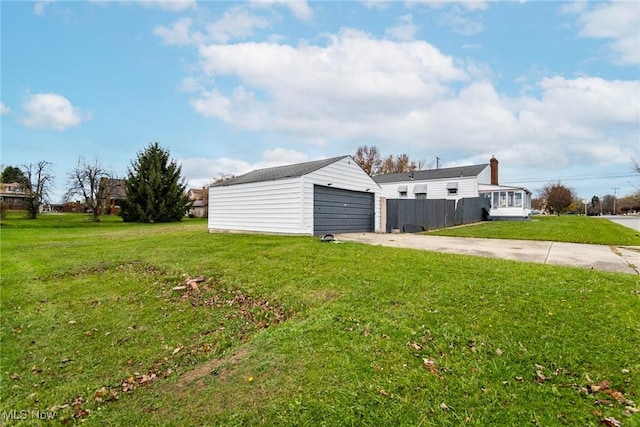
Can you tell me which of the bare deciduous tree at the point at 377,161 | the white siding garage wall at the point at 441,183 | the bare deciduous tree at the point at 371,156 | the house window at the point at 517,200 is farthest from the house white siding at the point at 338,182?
the bare deciduous tree at the point at 371,156

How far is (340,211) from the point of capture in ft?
46.6

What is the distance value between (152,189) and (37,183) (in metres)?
13.1

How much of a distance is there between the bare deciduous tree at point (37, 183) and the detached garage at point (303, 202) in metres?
25.6

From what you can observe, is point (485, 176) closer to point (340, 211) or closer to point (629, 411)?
point (340, 211)

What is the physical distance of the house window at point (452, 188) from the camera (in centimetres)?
2622

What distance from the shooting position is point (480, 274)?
216 inches

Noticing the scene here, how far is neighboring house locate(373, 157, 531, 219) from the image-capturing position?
2402 cm

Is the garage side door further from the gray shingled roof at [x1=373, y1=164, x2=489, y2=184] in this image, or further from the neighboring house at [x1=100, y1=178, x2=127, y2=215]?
the neighboring house at [x1=100, y1=178, x2=127, y2=215]

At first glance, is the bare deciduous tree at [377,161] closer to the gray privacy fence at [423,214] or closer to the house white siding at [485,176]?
the house white siding at [485,176]

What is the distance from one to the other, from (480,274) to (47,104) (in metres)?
16.0

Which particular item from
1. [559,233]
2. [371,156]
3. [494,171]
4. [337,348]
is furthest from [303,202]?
[371,156]

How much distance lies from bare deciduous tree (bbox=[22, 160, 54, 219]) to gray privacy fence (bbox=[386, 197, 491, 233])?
3403 centimetres

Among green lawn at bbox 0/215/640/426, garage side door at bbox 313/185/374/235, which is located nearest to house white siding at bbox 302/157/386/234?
garage side door at bbox 313/185/374/235

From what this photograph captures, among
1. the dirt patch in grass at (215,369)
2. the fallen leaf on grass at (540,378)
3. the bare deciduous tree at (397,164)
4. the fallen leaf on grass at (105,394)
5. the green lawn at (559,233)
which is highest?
the bare deciduous tree at (397,164)
